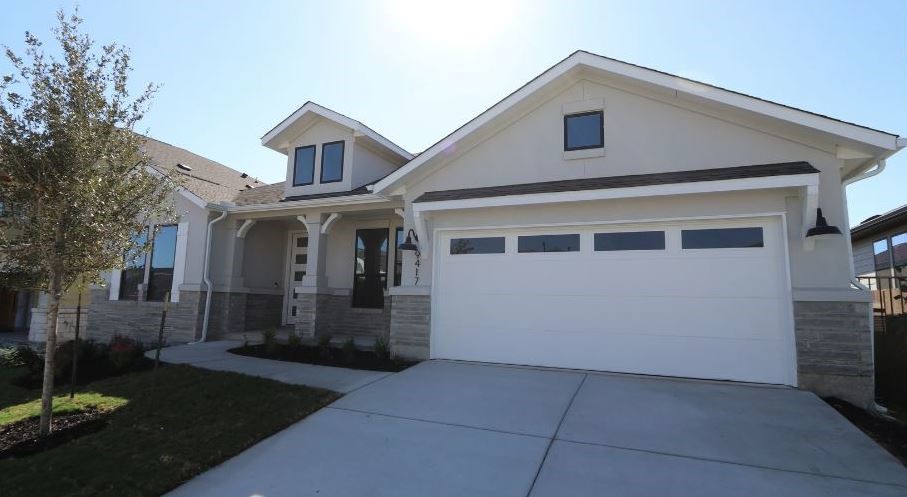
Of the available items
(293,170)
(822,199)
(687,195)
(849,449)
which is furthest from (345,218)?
(849,449)

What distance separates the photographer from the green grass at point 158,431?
417cm

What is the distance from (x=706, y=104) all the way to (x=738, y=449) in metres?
5.26

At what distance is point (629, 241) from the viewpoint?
7.52 meters

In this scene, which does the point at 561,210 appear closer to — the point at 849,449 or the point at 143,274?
the point at 849,449

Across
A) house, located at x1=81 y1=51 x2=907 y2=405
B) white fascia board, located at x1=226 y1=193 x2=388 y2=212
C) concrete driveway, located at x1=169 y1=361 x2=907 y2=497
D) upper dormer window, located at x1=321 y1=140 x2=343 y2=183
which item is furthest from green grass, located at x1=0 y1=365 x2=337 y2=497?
upper dormer window, located at x1=321 y1=140 x2=343 y2=183

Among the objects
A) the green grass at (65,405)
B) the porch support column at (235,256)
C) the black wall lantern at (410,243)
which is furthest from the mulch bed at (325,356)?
the green grass at (65,405)

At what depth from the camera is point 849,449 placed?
4402mm

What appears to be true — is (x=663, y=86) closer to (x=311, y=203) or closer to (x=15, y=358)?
(x=311, y=203)

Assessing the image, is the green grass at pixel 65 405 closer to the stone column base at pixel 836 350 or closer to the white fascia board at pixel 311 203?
the white fascia board at pixel 311 203

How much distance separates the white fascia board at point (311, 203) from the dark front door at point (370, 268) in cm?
161

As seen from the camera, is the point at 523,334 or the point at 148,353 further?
the point at 148,353

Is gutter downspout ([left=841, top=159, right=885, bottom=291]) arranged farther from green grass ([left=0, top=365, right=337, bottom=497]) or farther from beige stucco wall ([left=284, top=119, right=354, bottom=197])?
beige stucco wall ([left=284, top=119, right=354, bottom=197])

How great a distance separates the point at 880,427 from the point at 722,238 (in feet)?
9.61

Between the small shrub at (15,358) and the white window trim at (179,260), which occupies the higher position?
the white window trim at (179,260)
